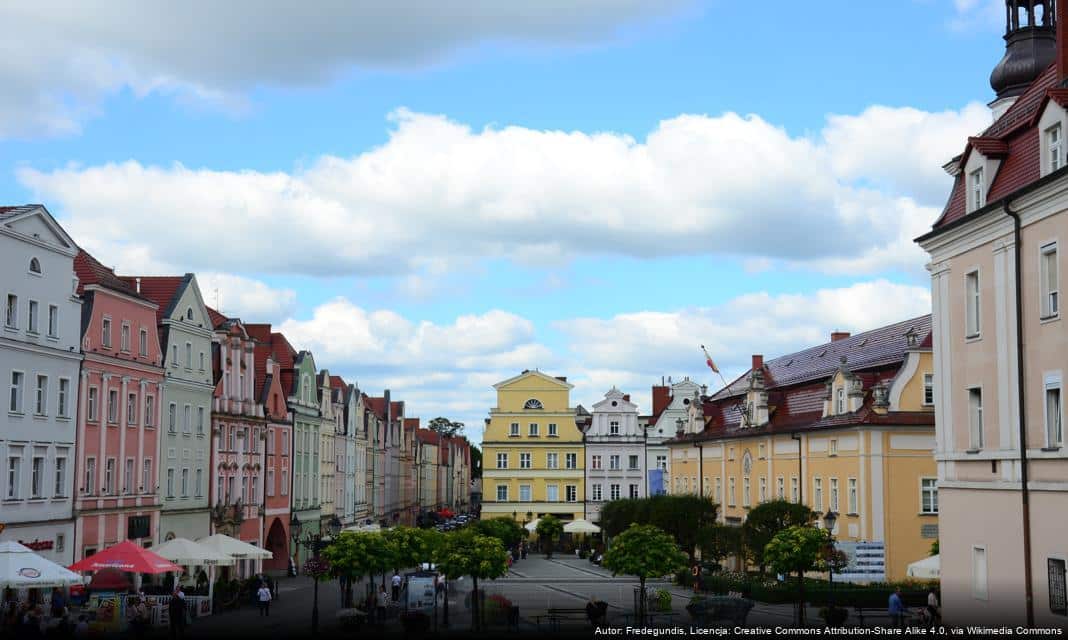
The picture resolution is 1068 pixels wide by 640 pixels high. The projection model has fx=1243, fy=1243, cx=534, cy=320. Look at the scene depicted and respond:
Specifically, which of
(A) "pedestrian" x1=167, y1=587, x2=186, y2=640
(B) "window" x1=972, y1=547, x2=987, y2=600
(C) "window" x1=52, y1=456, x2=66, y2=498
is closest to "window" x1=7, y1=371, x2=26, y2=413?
(C) "window" x1=52, y1=456, x2=66, y2=498

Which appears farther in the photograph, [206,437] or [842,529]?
[206,437]

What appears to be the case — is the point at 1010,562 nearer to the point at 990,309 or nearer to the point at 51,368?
the point at 990,309

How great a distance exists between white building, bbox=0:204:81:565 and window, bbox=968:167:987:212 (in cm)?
3025

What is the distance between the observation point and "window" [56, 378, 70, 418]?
45812 mm

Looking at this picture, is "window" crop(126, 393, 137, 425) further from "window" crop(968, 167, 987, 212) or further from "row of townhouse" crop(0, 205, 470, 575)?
"window" crop(968, 167, 987, 212)

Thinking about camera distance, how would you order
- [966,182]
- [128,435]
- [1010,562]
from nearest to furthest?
[1010,562]
[966,182]
[128,435]

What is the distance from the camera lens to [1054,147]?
83.3ft

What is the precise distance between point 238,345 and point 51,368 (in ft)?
66.4

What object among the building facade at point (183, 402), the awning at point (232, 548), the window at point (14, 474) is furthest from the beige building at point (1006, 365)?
the building facade at point (183, 402)

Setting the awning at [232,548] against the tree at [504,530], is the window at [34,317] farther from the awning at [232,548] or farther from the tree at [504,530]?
the tree at [504,530]

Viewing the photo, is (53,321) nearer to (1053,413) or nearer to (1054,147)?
(1053,413)

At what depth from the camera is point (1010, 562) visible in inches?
1059

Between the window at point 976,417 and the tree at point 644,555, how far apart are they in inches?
540

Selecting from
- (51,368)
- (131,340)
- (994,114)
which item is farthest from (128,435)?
(994,114)
